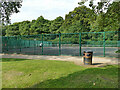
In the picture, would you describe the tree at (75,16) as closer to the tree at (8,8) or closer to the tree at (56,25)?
the tree at (56,25)

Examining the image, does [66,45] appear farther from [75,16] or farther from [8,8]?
[75,16]

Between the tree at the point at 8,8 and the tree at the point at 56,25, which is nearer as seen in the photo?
the tree at the point at 8,8

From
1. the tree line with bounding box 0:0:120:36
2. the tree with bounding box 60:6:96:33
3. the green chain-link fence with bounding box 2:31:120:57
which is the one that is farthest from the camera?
the tree with bounding box 60:6:96:33

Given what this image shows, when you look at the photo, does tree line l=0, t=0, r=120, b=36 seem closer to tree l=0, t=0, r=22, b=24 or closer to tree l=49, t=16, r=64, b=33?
tree l=49, t=16, r=64, b=33

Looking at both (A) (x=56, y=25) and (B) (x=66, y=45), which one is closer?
(B) (x=66, y=45)

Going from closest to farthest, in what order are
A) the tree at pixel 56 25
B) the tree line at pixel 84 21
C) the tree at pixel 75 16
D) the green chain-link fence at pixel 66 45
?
the tree line at pixel 84 21 < the green chain-link fence at pixel 66 45 < the tree at pixel 75 16 < the tree at pixel 56 25

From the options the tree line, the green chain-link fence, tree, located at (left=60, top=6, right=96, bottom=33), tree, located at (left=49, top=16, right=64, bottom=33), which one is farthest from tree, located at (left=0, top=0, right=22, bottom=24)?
tree, located at (left=49, top=16, right=64, bottom=33)

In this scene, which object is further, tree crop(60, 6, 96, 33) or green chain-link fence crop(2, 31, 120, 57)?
tree crop(60, 6, 96, 33)

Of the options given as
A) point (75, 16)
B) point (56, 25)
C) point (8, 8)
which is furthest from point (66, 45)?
point (56, 25)

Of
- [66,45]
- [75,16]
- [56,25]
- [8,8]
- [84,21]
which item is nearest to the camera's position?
[8,8]

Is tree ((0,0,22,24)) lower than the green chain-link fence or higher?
higher

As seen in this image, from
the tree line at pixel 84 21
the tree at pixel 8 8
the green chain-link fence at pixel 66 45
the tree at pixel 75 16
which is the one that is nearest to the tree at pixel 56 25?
the tree line at pixel 84 21

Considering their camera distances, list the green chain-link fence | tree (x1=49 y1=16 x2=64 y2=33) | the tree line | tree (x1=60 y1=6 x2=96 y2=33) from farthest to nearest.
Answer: tree (x1=49 y1=16 x2=64 y2=33) < tree (x1=60 y1=6 x2=96 y2=33) < the green chain-link fence < the tree line

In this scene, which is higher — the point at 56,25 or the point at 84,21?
the point at 56,25
